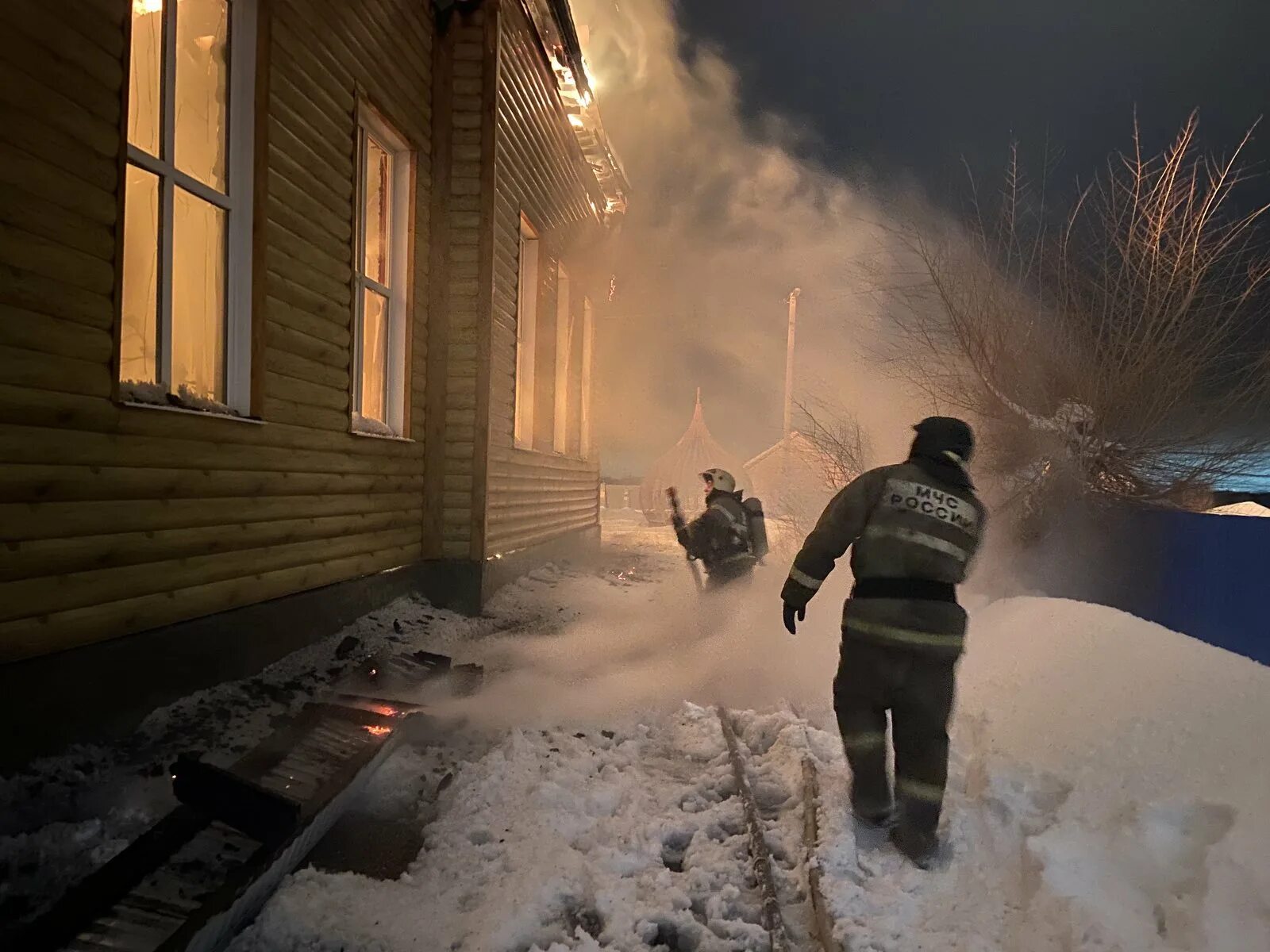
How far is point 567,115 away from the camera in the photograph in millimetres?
11727

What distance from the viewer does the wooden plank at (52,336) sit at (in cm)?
305

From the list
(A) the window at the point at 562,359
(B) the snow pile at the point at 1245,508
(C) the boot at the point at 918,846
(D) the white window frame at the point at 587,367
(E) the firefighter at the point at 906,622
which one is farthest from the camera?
(D) the white window frame at the point at 587,367

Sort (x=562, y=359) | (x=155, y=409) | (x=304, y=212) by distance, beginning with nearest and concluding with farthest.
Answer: (x=155, y=409), (x=304, y=212), (x=562, y=359)

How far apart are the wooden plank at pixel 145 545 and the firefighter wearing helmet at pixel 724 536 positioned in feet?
11.8

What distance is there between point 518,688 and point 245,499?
7.37ft

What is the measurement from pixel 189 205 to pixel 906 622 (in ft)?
14.3

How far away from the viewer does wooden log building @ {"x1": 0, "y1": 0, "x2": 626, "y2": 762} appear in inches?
127

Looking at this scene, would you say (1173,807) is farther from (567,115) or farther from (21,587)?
(567,115)

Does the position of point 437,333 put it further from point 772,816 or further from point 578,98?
point 578,98

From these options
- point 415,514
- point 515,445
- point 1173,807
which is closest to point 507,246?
point 515,445

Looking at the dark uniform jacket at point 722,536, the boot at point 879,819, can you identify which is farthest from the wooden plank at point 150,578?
the boot at point 879,819

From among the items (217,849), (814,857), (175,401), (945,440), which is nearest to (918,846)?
(814,857)

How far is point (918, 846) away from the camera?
331cm

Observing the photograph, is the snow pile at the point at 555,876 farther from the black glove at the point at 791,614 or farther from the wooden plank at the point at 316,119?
the wooden plank at the point at 316,119
